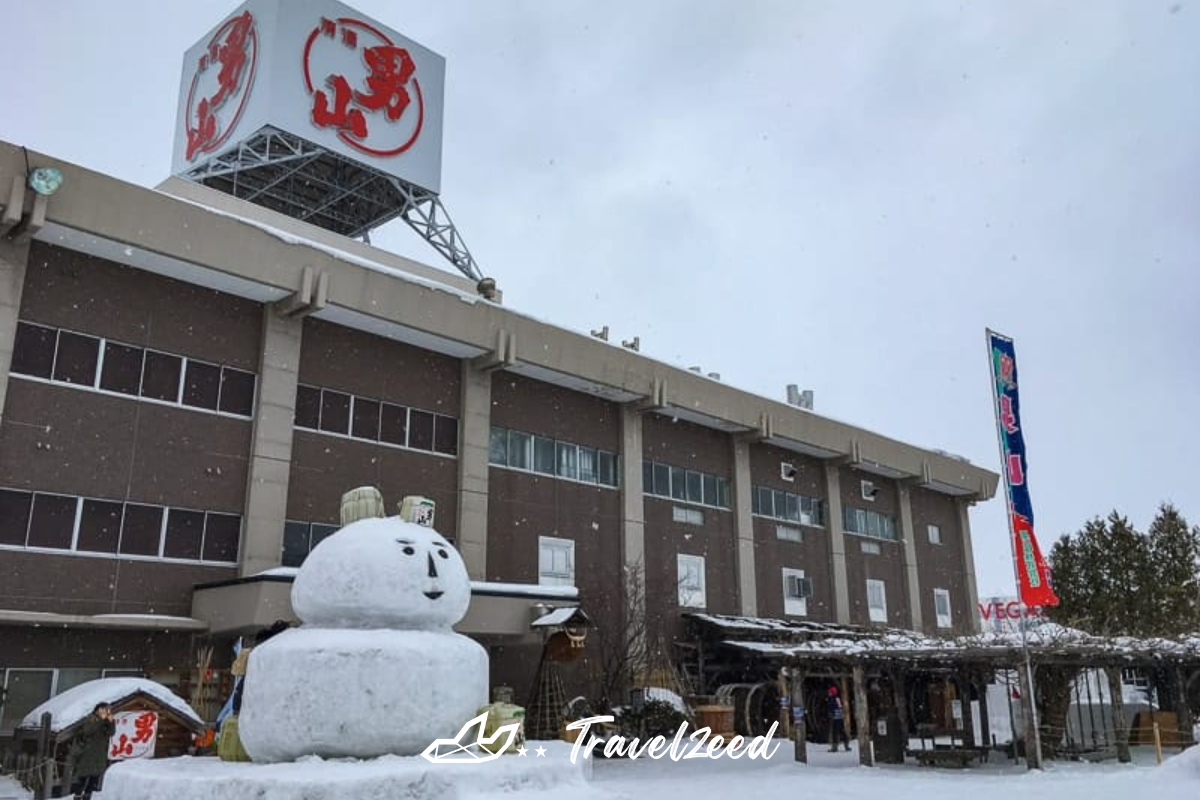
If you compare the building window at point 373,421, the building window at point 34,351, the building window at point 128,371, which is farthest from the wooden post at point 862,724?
the building window at point 34,351

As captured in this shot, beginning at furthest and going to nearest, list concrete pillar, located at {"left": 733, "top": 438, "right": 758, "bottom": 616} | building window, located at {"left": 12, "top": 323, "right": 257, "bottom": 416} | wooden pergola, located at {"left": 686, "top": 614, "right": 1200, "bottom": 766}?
1. concrete pillar, located at {"left": 733, "top": 438, "right": 758, "bottom": 616}
2. wooden pergola, located at {"left": 686, "top": 614, "right": 1200, "bottom": 766}
3. building window, located at {"left": 12, "top": 323, "right": 257, "bottom": 416}

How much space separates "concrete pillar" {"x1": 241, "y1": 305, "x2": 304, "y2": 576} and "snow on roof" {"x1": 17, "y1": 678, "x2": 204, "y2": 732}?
444 cm

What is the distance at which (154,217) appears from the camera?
2109 cm

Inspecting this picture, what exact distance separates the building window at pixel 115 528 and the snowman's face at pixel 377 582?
35.3 ft

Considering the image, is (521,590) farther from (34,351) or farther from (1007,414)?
(1007,414)

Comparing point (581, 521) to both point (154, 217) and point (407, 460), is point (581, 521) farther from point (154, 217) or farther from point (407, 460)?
point (154, 217)

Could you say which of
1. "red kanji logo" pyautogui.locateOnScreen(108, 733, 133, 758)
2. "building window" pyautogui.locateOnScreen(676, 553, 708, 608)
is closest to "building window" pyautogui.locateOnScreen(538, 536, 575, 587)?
"building window" pyautogui.locateOnScreen(676, 553, 708, 608)

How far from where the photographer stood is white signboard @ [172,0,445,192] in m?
30.7

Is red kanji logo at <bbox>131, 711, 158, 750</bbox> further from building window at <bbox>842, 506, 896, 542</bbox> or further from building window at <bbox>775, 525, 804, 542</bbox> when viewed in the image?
building window at <bbox>842, 506, 896, 542</bbox>

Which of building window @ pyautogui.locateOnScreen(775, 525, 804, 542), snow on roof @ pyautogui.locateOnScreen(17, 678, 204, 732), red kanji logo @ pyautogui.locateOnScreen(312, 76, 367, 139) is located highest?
red kanji logo @ pyautogui.locateOnScreen(312, 76, 367, 139)

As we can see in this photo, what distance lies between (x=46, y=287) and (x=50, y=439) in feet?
10.1

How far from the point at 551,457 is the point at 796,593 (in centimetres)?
1206

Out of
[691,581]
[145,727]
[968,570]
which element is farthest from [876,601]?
[145,727]

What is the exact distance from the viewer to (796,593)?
36438 millimetres
